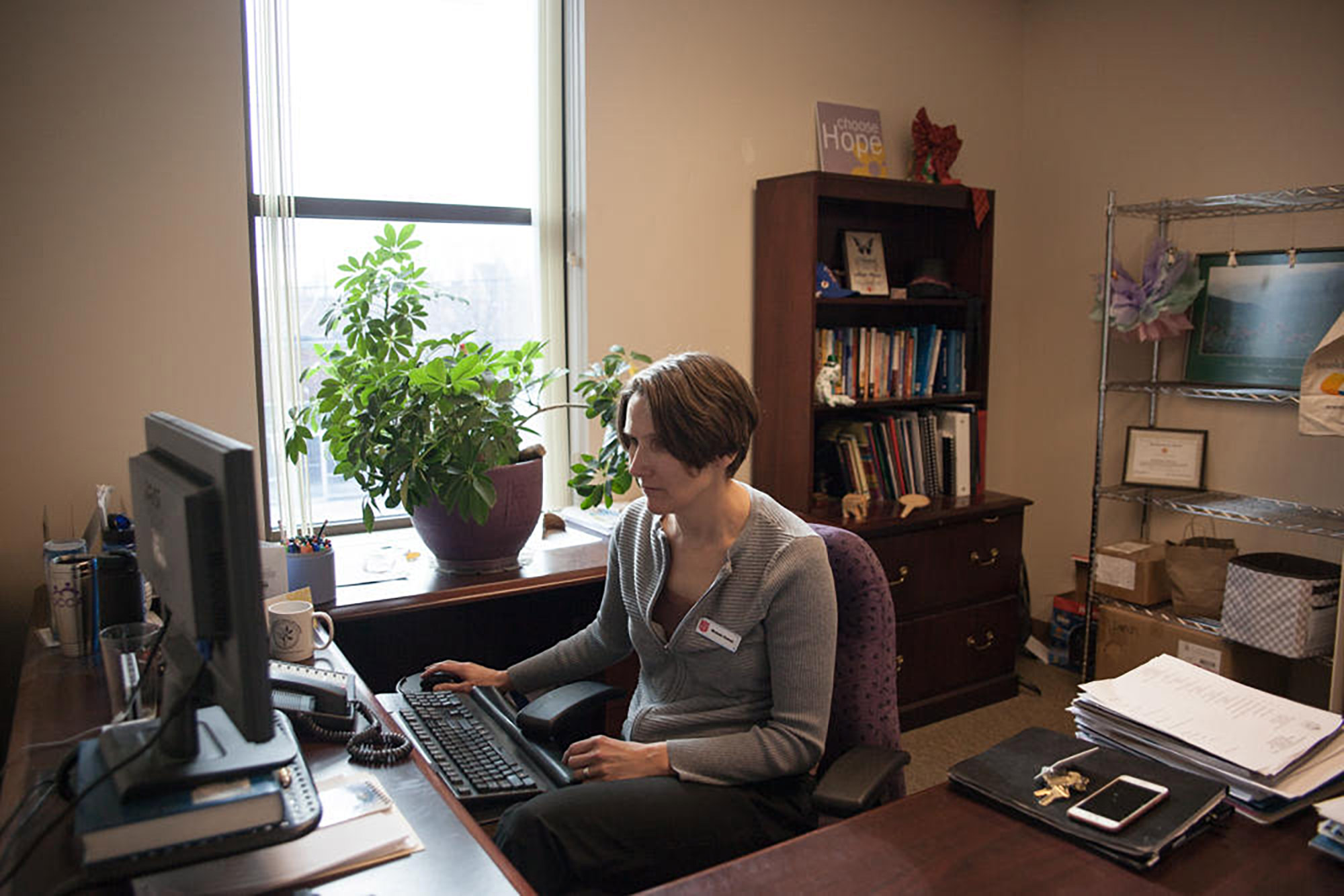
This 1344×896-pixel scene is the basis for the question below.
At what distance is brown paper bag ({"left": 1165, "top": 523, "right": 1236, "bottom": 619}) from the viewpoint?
3.28m

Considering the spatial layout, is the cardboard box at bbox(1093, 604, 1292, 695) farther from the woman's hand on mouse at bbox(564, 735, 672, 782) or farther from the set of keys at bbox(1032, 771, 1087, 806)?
the woman's hand on mouse at bbox(564, 735, 672, 782)

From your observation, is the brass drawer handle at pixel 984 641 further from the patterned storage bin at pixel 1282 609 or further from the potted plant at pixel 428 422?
the potted plant at pixel 428 422

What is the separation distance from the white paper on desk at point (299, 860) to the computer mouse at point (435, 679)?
653mm

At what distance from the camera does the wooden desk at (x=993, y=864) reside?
1.12 metres

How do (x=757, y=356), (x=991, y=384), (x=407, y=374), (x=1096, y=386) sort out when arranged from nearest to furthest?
(x=407, y=374) → (x=757, y=356) → (x=1096, y=386) → (x=991, y=384)

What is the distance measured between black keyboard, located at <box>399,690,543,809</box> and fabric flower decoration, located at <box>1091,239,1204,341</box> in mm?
2777

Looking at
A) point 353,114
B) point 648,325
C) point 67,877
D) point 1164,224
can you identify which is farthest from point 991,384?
point 67,877

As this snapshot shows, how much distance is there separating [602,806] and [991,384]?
126 inches

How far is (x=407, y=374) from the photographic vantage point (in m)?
2.20

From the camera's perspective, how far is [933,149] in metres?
3.64

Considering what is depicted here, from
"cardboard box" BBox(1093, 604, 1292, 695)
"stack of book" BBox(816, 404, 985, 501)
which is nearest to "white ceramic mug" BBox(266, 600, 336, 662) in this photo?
"stack of book" BBox(816, 404, 985, 501)

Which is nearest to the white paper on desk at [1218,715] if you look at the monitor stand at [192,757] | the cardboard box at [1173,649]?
the monitor stand at [192,757]

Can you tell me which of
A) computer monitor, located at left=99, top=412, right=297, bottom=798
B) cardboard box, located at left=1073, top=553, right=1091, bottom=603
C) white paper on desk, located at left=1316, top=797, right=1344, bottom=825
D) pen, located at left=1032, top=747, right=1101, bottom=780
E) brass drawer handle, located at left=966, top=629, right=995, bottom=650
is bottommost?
brass drawer handle, located at left=966, top=629, right=995, bottom=650

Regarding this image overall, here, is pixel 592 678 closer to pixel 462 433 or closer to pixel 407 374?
pixel 462 433
